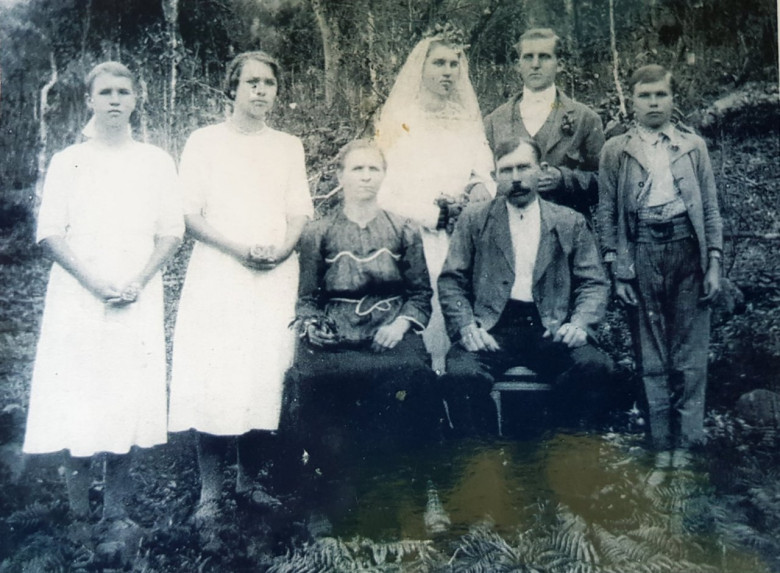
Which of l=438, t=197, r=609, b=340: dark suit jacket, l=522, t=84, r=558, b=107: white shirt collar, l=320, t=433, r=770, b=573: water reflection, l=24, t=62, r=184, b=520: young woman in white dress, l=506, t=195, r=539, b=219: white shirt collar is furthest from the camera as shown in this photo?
l=522, t=84, r=558, b=107: white shirt collar

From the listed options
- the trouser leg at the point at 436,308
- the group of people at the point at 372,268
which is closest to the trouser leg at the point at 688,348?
the group of people at the point at 372,268

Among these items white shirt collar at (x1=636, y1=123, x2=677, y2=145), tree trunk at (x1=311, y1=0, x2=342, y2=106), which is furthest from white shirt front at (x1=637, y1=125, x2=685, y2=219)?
tree trunk at (x1=311, y1=0, x2=342, y2=106)

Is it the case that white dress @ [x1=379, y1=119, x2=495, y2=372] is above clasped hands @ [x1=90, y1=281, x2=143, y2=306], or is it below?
above

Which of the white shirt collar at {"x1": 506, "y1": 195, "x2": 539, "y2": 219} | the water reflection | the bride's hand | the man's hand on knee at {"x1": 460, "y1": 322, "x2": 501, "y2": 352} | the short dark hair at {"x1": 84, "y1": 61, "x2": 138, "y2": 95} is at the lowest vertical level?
the water reflection

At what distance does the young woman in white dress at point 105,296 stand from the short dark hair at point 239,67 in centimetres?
61

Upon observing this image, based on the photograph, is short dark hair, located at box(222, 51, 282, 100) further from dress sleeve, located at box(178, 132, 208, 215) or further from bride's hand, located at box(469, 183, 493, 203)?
bride's hand, located at box(469, 183, 493, 203)

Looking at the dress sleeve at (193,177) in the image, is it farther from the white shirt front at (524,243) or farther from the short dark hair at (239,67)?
the white shirt front at (524,243)

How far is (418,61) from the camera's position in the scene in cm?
545

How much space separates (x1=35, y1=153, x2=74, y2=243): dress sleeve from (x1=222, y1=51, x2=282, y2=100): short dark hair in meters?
1.17

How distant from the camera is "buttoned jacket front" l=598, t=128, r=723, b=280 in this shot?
5.24 m

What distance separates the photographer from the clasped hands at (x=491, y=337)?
5.12 m

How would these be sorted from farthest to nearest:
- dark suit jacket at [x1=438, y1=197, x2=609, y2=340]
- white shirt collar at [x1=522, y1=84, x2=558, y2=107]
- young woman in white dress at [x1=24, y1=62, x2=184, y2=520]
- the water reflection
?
white shirt collar at [x1=522, y1=84, x2=558, y2=107]
dark suit jacket at [x1=438, y1=197, x2=609, y2=340]
young woman in white dress at [x1=24, y1=62, x2=184, y2=520]
the water reflection

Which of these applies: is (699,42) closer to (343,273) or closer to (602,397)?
(602,397)

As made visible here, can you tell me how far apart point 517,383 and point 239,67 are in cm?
278
